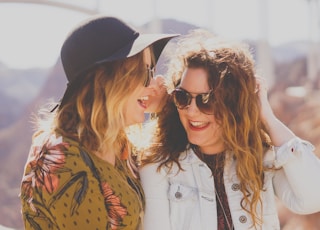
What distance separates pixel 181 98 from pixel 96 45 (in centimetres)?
48

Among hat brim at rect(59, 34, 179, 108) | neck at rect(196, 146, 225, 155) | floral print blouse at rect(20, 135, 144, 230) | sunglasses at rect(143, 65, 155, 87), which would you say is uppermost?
hat brim at rect(59, 34, 179, 108)

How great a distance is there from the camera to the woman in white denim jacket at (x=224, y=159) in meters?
2.21

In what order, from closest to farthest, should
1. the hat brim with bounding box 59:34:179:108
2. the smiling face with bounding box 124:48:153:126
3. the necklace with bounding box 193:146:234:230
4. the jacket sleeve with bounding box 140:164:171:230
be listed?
the hat brim with bounding box 59:34:179:108 < the smiling face with bounding box 124:48:153:126 < the jacket sleeve with bounding box 140:164:171:230 < the necklace with bounding box 193:146:234:230

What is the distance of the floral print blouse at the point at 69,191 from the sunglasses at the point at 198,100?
1.51 ft

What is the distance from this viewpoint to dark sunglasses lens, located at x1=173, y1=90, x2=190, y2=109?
2.24m

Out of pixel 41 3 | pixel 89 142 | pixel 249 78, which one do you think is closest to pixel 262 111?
pixel 249 78

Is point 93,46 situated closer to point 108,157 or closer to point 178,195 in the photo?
point 108,157

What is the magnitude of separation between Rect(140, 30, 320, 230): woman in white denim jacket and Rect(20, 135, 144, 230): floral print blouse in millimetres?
310

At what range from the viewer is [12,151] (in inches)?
888

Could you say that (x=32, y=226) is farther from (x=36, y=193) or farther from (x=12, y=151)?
(x=12, y=151)

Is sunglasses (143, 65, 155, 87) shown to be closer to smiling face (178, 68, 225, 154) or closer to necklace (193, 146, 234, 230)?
smiling face (178, 68, 225, 154)

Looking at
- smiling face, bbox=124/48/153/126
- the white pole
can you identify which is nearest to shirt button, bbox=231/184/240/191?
smiling face, bbox=124/48/153/126

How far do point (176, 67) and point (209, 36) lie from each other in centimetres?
21

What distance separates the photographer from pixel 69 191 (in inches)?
69.3
